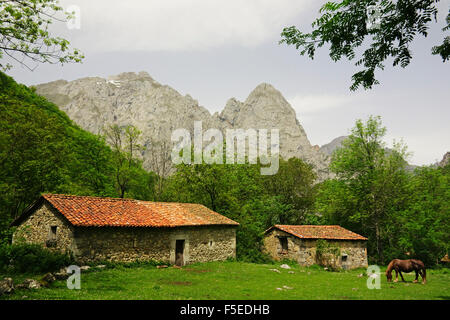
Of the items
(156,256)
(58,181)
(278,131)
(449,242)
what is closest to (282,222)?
(449,242)

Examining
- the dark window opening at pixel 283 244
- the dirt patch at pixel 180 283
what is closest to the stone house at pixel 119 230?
the dirt patch at pixel 180 283

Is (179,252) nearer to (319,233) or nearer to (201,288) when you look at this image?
(201,288)

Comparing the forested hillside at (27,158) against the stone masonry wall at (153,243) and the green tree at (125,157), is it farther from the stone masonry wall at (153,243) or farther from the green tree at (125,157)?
the stone masonry wall at (153,243)

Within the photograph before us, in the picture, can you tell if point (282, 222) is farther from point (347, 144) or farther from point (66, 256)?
point (66, 256)

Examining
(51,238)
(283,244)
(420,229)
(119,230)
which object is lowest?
(283,244)

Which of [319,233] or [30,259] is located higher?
[319,233]

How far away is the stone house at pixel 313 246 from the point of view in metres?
27.6

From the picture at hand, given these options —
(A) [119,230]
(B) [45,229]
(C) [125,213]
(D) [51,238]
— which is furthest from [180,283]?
(B) [45,229]

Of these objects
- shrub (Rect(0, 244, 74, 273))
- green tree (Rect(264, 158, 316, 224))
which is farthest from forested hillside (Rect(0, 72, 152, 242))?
green tree (Rect(264, 158, 316, 224))

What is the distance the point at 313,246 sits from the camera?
1099 inches

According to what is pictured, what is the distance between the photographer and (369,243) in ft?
125

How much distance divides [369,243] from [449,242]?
8678 millimetres

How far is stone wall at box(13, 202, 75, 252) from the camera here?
17.9 metres

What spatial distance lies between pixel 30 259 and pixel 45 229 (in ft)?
9.75
